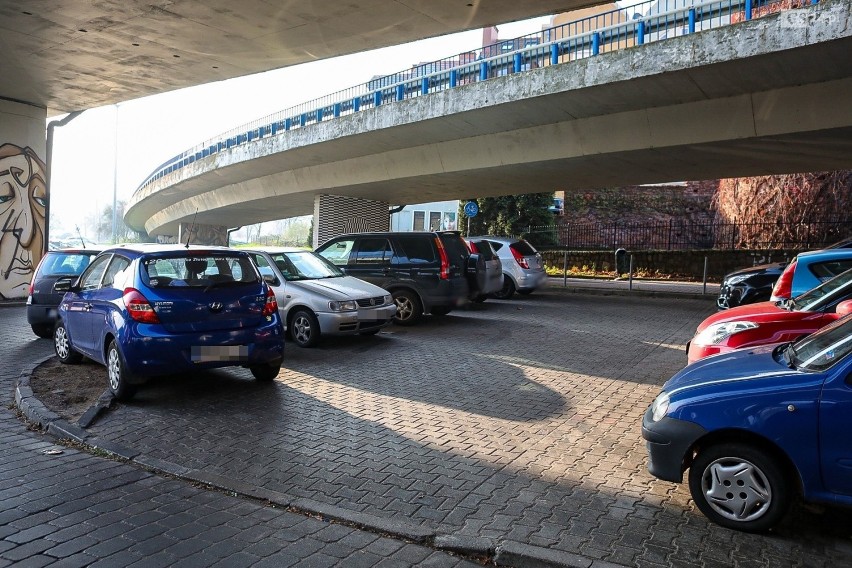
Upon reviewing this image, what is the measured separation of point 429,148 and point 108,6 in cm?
1187

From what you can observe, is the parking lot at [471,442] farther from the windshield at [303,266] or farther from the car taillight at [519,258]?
the car taillight at [519,258]

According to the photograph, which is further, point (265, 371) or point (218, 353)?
point (265, 371)

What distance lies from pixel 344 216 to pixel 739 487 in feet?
75.5

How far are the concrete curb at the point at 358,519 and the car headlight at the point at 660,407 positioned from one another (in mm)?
1098

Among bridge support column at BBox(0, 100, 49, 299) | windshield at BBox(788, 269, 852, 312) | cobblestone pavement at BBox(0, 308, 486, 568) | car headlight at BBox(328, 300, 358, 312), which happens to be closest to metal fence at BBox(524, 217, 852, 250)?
windshield at BBox(788, 269, 852, 312)

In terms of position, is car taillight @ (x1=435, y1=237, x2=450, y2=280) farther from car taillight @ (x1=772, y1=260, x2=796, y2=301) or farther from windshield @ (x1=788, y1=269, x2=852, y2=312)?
windshield @ (x1=788, y1=269, x2=852, y2=312)

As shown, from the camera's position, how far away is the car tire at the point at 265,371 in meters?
7.49

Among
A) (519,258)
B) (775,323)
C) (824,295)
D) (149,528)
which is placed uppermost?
(519,258)

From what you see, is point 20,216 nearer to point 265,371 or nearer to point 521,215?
point 265,371

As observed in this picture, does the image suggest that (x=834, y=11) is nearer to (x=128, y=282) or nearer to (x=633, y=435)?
(x=633, y=435)

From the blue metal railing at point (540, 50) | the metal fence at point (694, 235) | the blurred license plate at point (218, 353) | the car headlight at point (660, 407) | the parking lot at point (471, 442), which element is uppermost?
the blue metal railing at point (540, 50)

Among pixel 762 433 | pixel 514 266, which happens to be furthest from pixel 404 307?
pixel 762 433

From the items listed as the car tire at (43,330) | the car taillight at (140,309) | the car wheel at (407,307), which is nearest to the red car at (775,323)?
the car taillight at (140,309)

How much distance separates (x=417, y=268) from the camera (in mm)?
12258
